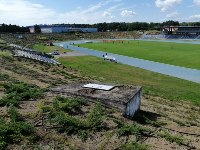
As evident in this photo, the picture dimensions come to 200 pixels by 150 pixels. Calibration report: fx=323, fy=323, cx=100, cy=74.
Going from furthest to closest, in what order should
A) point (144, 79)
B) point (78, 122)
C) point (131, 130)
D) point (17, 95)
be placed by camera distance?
point (144, 79) < point (17, 95) < point (78, 122) < point (131, 130)

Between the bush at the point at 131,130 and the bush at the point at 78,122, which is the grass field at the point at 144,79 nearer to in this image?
the bush at the point at 131,130

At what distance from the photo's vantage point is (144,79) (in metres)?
58.5

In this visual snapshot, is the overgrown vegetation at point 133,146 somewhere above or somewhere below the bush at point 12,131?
below

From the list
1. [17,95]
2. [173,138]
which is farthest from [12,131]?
[173,138]

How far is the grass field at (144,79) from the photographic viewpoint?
45763 millimetres

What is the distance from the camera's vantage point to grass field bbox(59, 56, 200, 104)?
45.8 meters

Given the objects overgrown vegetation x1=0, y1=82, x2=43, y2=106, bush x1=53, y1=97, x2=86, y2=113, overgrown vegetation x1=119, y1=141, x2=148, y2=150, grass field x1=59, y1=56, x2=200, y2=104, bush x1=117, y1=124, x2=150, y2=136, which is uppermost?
overgrown vegetation x1=0, y1=82, x2=43, y2=106

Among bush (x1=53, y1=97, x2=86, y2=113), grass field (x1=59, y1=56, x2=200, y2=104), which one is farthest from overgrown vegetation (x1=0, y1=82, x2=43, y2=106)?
grass field (x1=59, y1=56, x2=200, y2=104)

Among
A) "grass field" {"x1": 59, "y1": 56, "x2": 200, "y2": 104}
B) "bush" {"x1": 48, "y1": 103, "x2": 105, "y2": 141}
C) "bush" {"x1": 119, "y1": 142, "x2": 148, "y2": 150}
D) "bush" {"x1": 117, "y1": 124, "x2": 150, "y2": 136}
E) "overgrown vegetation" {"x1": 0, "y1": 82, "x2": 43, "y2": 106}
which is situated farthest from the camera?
"grass field" {"x1": 59, "y1": 56, "x2": 200, "y2": 104}

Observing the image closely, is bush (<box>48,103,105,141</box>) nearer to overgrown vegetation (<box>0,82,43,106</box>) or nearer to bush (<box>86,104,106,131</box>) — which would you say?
bush (<box>86,104,106,131</box>)

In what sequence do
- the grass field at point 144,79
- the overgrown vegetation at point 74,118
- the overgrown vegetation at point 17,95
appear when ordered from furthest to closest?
the grass field at point 144,79 → the overgrown vegetation at point 17,95 → the overgrown vegetation at point 74,118

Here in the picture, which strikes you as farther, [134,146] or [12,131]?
[12,131]

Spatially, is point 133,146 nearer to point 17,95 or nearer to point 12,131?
point 12,131

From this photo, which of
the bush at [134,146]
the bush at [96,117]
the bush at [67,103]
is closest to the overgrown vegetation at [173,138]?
the bush at [134,146]
